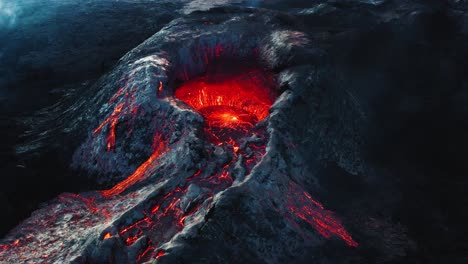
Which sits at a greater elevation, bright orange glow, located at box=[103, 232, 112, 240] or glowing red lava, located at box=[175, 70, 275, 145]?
glowing red lava, located at box=[175, 70, 275, 145]

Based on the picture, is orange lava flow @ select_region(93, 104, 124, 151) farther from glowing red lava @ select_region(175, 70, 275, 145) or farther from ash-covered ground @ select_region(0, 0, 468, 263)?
glowing red lava @ select_region(175, 70, 275, 145)

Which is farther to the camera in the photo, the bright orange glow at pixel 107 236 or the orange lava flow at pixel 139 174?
the orange lava flow at pixel 139 174

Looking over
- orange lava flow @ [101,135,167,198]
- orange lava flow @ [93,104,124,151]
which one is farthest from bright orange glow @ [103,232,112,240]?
orange lava flow @ [93,104,124,151]

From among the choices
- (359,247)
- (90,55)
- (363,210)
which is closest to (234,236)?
(359,247)

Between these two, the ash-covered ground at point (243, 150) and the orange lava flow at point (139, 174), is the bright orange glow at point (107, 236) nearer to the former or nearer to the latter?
the ash-covered ground at point (243, 150)

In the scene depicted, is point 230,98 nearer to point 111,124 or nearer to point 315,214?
point 111,124

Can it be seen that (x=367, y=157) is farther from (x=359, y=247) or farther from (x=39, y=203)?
(x=39, y=203)

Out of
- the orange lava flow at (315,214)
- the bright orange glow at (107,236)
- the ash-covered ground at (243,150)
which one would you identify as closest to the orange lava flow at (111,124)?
the ash-covered ground at (243,150)
